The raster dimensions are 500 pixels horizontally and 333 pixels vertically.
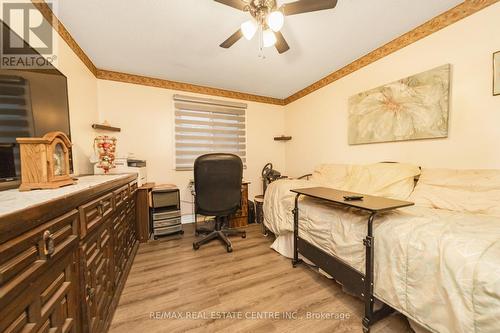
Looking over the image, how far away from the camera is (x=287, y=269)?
77.3 inches

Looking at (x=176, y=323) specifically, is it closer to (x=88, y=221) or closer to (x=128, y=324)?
(x=128, y=324)

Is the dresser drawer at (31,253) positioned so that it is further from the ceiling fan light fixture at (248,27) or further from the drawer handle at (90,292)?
the ceiling fan light fixture at (248,27)

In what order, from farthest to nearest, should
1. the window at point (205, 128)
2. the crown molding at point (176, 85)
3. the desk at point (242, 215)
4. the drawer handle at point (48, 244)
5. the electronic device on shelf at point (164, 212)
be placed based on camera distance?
1. the window at point (205, 128)
2. the desk at point (242, 215)
3. the crown molding at point (176, 85)
4. the electronic device on shelf at point (164, 212)
5. the drawer handle at point (48, 244)

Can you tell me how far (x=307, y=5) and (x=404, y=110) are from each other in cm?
161

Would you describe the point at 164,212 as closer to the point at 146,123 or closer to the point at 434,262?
the point at 146,123

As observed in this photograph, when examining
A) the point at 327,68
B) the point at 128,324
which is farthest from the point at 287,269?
the point at 327,68

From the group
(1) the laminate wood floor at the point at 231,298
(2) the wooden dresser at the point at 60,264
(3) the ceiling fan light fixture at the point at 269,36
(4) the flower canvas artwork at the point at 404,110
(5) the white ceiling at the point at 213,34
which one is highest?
(5) the white ceiling at the point at 213,34

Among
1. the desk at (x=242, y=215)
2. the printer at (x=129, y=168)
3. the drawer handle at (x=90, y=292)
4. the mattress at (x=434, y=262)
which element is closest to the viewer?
the mattress at (x=434, y=262)

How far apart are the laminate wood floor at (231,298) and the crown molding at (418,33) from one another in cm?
261

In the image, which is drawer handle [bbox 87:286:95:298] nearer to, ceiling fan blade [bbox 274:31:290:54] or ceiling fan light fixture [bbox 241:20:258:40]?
ceiling fan light fixture [bbox 241:20:258:40]

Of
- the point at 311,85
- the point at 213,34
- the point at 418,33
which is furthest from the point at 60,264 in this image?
the point at 311,85

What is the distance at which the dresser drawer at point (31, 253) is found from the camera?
475mm

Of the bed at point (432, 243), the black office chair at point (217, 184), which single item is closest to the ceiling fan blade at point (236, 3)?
the black office chair at point (217, 184)

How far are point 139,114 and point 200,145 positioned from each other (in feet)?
3.54
